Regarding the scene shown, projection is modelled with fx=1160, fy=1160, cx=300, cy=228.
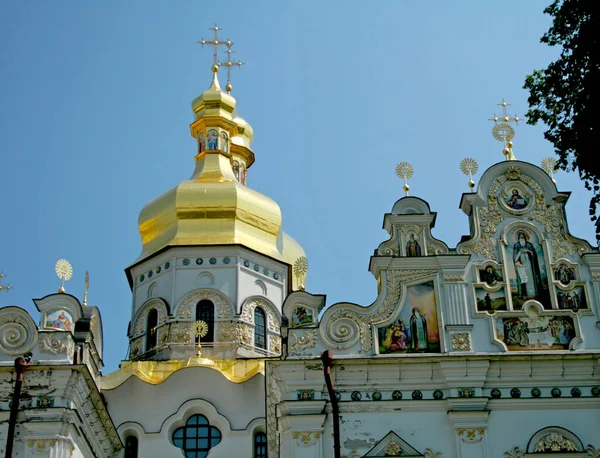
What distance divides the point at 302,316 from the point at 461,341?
2.89 metres

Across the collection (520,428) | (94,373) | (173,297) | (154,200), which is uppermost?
(154,200)

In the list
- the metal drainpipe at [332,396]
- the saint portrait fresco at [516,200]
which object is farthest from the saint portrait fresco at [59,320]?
the saint portrait fresco at [516,200]

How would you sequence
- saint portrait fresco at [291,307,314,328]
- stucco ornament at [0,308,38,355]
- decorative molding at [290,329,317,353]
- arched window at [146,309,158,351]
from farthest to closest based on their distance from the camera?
1. arched window at [146,309,158,351]
2. saint portrait fresco at [291,307,314,328]
3. decorative molding at [290,329,317,353]
4. stucco ornament at [0,308,38,355]

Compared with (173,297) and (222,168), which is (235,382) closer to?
(173,297)

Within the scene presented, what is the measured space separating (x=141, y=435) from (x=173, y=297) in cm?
415

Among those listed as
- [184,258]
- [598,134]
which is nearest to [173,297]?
[184,258]

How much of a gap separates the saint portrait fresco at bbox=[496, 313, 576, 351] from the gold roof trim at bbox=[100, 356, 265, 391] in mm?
8269

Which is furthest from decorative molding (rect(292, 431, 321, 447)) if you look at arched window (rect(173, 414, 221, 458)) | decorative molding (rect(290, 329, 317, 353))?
arched window (rect(173, 414, 221, 458))

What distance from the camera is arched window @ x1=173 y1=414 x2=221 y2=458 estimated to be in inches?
1067

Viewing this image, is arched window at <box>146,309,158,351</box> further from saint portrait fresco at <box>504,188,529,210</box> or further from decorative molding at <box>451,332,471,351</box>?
saint portrait fresco at <box>504,188,529,210</box>

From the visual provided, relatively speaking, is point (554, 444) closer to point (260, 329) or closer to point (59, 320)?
point (59, 320)

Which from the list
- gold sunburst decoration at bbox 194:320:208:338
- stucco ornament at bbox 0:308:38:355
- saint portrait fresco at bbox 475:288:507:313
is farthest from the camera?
gold sunburst decoration at bbox 194:320:208:338

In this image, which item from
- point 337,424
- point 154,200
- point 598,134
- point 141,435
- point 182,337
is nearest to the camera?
point 598,134

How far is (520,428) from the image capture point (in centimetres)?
2008
